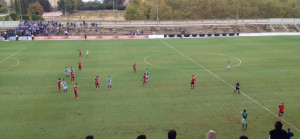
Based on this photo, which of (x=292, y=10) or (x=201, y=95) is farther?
(x=292, y=10)

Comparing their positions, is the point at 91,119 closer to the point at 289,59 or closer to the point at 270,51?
the point at 289,59

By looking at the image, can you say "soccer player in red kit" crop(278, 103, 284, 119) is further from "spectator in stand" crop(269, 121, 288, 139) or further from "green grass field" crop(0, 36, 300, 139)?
"spectator in stand" crop(269, 121, 288, 139)

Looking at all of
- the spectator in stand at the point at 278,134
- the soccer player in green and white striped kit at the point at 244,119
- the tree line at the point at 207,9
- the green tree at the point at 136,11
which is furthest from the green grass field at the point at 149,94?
the tree line at the point at 207,9

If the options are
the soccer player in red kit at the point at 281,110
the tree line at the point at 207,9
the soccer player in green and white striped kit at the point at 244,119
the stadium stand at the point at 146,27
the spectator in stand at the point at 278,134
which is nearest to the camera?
the spectator in stand at the point at 278,134

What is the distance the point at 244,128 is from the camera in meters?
18.1

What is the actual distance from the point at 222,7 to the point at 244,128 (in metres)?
77.5

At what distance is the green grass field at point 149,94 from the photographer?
18.3m

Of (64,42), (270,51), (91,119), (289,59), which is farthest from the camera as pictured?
(64,42)

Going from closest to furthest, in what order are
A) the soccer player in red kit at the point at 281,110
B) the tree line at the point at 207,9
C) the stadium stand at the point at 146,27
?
the soccer player in red kit at the point at 281,110 → the stadium stand at the point at 146,27 → the tree line at the point at 207,9

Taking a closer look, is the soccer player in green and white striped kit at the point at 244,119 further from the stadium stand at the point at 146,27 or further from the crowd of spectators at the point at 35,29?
the crowd of spectators at the point at 35,29

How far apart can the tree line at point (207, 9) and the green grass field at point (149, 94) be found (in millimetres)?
42567

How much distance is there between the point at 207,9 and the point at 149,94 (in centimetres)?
7027

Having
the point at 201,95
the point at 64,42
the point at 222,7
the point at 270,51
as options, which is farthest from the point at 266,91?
the point at 222,7

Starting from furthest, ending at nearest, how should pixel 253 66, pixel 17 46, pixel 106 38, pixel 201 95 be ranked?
1. pixel 106 38
2. pixel 17 46
3. pixel 253 66
4. pixel 201 95
